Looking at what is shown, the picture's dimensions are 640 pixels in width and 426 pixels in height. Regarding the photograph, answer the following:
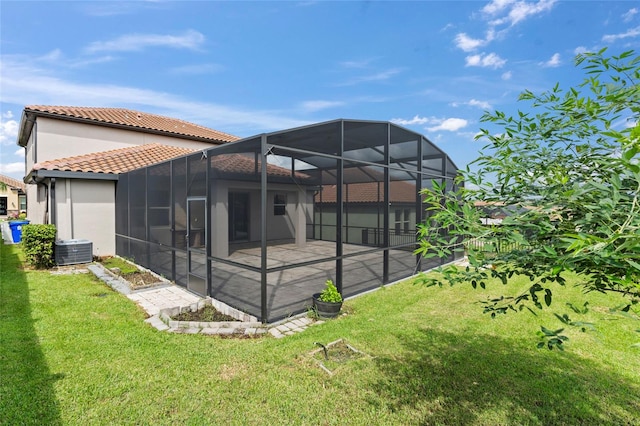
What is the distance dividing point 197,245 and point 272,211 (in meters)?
7.14

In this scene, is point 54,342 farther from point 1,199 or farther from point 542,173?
point 1,199

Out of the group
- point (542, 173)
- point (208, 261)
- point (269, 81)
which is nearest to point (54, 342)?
point (208, 261)

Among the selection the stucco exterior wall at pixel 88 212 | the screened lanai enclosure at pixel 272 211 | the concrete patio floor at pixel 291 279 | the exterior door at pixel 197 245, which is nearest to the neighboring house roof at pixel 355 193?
the screened lanai enclosure at pixel 272 211

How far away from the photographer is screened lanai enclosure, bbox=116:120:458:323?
586cm

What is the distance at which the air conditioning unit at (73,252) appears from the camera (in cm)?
897

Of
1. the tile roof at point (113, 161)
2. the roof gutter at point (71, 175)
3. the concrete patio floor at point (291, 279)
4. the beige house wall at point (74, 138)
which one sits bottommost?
the concrete patio floor at point (291, 279)

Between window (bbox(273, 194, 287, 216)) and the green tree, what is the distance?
37.5 ft

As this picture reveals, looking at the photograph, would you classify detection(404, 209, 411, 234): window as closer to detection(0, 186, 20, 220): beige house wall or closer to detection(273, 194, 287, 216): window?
detection(273, 194, 287, 216): window

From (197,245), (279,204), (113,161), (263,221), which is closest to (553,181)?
(263,221)

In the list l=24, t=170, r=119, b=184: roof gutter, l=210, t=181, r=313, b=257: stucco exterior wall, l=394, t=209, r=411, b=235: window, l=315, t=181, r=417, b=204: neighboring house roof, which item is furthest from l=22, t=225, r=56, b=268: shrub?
l=394, t=209, r=411, b=235: window

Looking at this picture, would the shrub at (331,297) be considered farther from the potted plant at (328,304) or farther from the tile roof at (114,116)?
the tile roof at (114,116)

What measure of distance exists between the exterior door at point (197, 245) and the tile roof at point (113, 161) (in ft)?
11.5

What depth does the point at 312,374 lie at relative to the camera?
343cm

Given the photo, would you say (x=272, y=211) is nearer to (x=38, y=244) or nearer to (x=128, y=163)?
(x=128, y=163)
